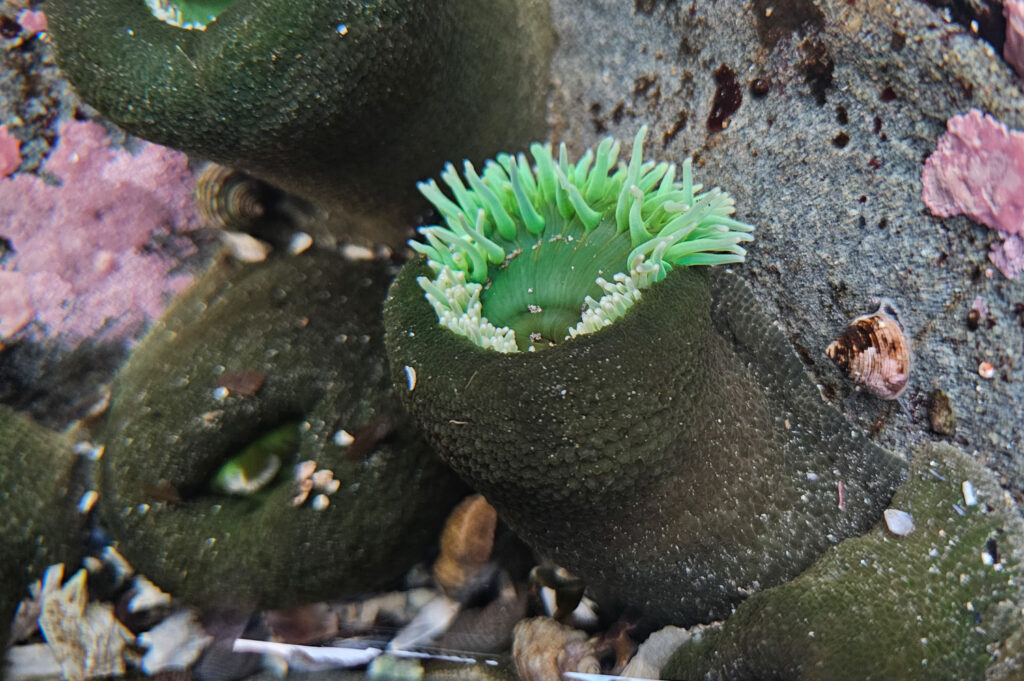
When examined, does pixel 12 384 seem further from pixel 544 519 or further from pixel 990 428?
pixel 990 428

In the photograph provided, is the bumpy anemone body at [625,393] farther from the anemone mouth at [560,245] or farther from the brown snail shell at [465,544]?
the brown snail shell at [465,544]

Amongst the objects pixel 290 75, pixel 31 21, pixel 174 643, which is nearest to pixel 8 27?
pixel 31 21

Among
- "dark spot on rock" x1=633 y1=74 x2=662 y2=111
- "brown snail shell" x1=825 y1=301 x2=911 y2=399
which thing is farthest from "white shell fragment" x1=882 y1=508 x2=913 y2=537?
"dark spot on rock" x1=633 y1=74 x2=662 y2=111

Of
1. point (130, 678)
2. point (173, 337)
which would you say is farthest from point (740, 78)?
point (130, 678)

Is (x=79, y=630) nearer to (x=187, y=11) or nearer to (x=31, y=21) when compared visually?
(x=187, y=11)

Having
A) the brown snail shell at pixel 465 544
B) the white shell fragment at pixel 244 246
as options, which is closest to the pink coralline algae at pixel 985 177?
the brown snail shell at pixel 465 544

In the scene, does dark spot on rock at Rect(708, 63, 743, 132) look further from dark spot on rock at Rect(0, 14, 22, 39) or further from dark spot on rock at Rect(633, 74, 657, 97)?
dark spot on rock at Rect(0, 14, 22, 39)
